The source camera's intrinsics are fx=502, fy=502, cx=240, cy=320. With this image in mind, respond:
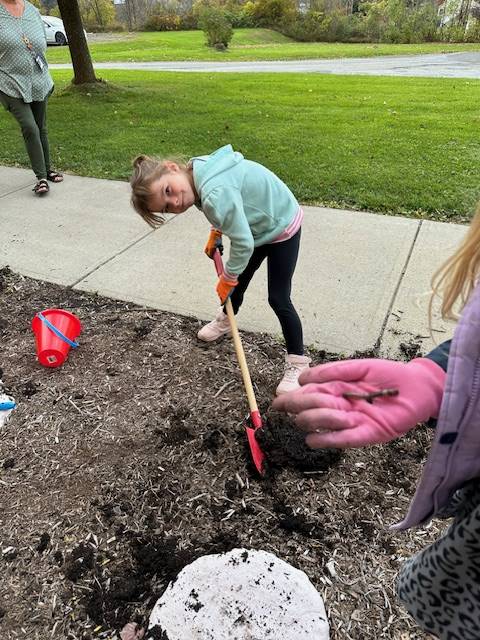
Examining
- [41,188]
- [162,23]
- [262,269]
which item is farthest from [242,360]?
[162,23]

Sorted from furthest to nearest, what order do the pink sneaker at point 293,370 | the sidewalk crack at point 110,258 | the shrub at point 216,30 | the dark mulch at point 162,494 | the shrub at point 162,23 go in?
the shrub at point 162,23 → the shrub at point 216,30 → the sidewalk crack at point 110,258 → the pink sneaker at point 293,370 → the dark mulch at point 162,494

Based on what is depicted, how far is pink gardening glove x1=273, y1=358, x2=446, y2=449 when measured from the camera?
1053 millimetres

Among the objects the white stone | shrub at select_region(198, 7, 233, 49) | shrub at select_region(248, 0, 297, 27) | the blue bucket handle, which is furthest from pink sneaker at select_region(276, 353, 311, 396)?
shrub at select_region(248, 0, 297, 27)

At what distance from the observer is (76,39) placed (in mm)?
9781

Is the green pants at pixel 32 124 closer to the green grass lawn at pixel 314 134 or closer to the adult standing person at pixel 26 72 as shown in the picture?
the adult standing person at pixel 26 72

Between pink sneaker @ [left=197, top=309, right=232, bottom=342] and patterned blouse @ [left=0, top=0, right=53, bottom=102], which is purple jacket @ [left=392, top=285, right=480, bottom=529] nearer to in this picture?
pink sneaker @ [left=197, top=309, right=232, bottom=342]

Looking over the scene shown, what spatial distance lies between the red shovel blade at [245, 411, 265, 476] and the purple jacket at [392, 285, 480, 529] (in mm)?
1325

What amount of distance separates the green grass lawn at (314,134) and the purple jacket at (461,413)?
4072mm

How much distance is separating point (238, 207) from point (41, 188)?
381 cm

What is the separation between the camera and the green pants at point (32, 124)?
517 centimetres

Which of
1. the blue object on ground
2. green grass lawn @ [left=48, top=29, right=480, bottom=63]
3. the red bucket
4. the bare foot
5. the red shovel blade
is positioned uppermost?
green grass lawn @ [left=48, top=29, right=480, bottom=63]

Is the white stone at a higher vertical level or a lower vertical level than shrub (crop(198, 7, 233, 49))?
lower

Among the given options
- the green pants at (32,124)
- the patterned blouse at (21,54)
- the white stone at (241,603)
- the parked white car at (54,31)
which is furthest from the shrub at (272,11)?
the white stone at (241,603)

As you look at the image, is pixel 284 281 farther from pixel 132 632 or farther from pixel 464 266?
pixel 132 632
